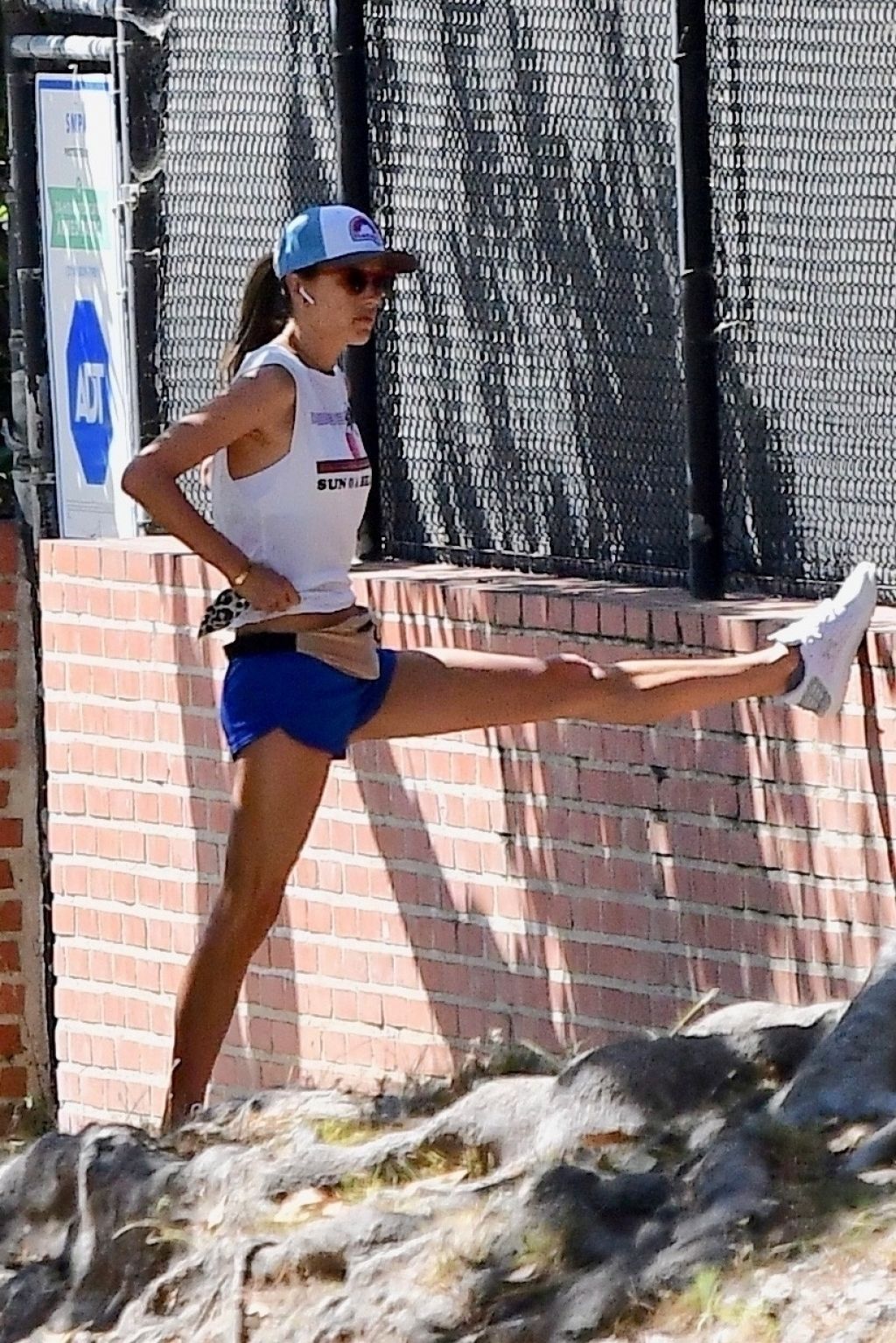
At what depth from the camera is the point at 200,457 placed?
617 centimetres

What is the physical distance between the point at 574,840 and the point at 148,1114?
1.85 metres

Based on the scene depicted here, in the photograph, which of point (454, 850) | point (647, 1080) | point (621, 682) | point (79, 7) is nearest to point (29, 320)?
point (79, 7)

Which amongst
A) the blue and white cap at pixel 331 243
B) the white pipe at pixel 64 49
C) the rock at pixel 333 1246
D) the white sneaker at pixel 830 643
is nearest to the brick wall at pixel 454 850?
the white sneaker at pixel 830 643

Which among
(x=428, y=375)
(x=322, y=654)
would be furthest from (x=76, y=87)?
(x=322, y=654)

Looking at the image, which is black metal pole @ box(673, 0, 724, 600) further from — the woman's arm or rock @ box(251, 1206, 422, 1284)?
rock @ box(251, 1206, 422, 1284)

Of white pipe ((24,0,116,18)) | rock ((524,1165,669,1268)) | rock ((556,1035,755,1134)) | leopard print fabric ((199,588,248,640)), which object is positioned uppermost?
white pipe ((24,0,116,18))

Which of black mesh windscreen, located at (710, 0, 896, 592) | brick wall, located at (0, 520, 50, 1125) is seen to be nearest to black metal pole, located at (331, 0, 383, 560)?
black mesh windscreen, located at (710, 0, 896, 592)

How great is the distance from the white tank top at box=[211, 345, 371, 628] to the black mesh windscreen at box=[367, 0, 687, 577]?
1.00 m

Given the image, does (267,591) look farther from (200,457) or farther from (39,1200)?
(39,1200)

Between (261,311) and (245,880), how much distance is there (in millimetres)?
1203

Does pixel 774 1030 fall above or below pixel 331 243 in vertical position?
below

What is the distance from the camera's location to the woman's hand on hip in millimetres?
6203

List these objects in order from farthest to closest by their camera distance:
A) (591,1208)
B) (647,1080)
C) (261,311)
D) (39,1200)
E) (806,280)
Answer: (806,280) < (261,311) < (39,1200) < (647,1080) < (591,1208)

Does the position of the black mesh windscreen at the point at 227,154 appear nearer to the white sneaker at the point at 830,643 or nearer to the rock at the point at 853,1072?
the white sneaker at the point at 830,643
